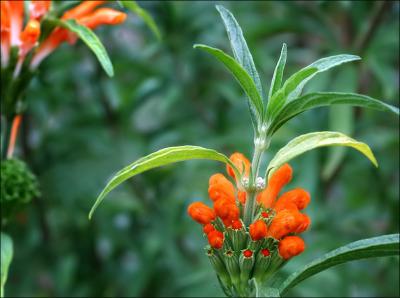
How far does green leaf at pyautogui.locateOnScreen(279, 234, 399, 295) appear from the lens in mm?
987

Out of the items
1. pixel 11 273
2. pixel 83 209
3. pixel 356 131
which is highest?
pixel 356 131

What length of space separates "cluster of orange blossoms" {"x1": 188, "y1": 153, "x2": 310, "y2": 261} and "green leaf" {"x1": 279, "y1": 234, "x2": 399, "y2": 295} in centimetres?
3

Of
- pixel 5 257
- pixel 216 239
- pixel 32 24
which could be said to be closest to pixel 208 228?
pixel 216 239

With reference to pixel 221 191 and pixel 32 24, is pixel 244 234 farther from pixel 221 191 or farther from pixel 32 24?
pixel 32 24

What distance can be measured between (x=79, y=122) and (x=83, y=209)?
288 mm

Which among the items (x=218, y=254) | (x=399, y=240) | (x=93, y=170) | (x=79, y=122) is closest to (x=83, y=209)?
(x=93, y=170)

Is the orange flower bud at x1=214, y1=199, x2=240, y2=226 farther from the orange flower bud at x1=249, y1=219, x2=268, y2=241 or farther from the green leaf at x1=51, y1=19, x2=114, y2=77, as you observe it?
the green leaf at x1=51, y1=19, x2=114, y2=77

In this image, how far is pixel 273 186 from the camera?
3.85ft

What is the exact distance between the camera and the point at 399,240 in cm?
98

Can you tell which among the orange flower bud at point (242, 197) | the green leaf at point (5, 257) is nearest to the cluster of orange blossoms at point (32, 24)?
the green leaf at point (5, 257)

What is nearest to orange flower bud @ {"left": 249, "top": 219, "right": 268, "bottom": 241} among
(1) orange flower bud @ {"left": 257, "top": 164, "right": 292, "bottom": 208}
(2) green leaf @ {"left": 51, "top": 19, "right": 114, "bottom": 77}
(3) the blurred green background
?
(1) orange flower bud @ {"left": 257, "top": 164, "right": 292, "bottom": 208}

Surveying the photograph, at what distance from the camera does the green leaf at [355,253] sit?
987 mm

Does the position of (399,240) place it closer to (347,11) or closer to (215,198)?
(215,198)

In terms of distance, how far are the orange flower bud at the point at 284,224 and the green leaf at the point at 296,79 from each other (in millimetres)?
146
